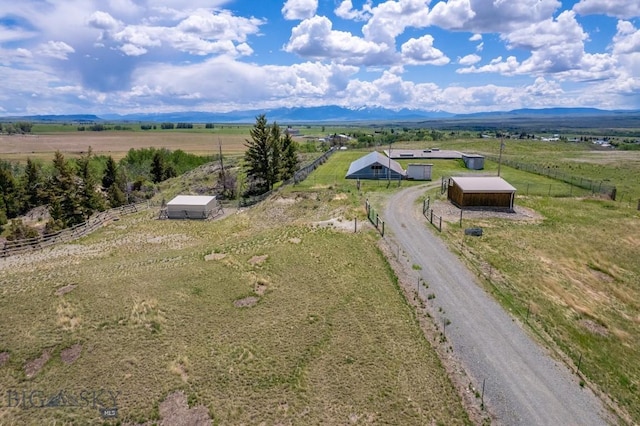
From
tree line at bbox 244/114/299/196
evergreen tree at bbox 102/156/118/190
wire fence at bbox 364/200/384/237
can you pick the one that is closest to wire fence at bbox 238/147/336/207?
tree line at bbox 244/114/299/196

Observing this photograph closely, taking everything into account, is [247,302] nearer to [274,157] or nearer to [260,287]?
[260,287]

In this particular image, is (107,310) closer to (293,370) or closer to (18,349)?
(18,349)

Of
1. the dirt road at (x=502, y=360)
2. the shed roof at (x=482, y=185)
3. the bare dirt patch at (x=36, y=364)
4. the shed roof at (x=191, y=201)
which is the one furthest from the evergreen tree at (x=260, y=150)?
the bare dirt patch at (x=36, y=364)

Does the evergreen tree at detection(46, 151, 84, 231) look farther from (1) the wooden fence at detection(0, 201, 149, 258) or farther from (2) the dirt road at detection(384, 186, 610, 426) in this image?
(2) the dirt road at detection(384, 186, 610, 426)

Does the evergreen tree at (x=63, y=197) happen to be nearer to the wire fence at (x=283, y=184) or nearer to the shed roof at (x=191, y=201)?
the shed roof at (x=191, y=201)

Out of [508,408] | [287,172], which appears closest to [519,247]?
[508,408]
